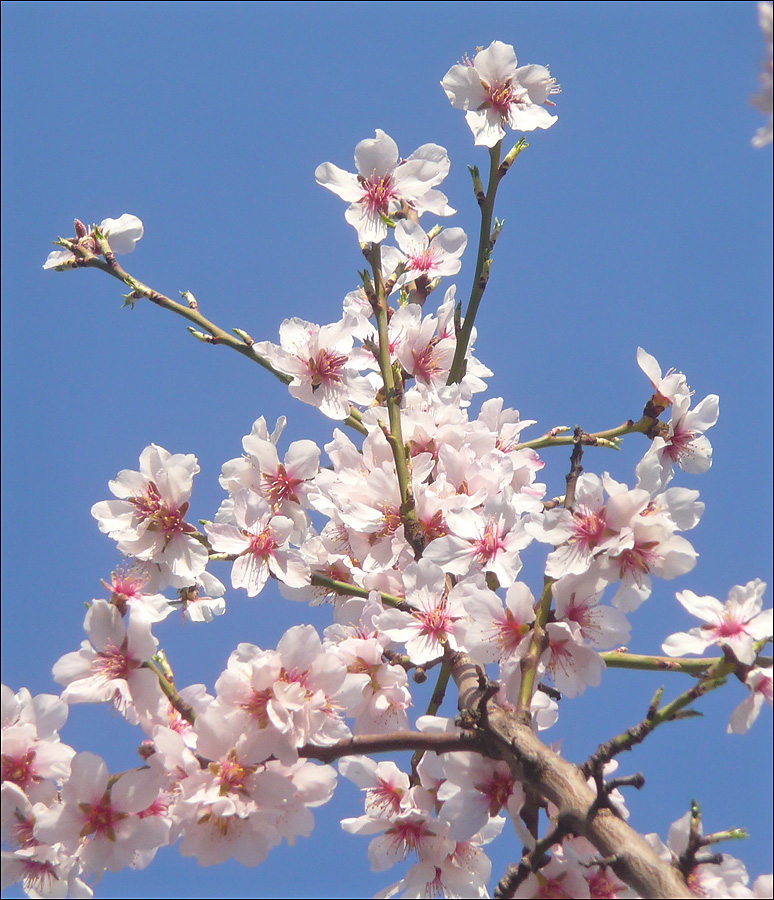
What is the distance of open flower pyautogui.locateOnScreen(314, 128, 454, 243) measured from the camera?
126 inches

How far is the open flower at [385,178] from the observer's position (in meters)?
3.19

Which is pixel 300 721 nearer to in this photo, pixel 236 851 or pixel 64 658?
pixel 236 851

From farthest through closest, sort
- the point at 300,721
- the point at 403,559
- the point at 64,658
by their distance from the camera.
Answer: the point at 403,559, the point at 64,658, the point at 300,721

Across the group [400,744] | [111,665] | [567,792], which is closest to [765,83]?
[567,792]

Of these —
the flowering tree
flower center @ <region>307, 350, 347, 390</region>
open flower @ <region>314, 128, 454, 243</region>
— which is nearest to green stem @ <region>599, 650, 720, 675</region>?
the flowering tree

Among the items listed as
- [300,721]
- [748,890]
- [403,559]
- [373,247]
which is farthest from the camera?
[373,247]

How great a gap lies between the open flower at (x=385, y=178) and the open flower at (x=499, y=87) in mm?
220

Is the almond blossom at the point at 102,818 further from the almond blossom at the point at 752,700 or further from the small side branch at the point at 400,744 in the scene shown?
the almond blossom at the point at 752,700

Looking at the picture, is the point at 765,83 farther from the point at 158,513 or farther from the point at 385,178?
the point at 158,513

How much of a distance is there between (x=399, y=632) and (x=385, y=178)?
177 cm

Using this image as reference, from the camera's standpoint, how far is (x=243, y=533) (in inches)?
114

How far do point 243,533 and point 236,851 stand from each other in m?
1.02

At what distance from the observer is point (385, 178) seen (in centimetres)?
325

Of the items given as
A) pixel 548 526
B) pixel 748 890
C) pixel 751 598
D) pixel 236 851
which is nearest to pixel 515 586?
pixel 548 526
